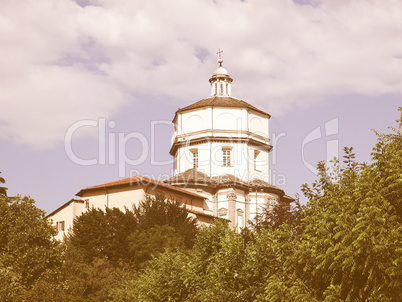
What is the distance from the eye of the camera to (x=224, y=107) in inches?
2842

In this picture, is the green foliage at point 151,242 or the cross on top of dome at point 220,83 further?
the cross on top of dome at point 220,83

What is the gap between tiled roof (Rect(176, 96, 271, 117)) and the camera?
2842 inches

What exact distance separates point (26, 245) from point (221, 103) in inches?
1462

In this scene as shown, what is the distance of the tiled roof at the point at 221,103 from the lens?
237 feet

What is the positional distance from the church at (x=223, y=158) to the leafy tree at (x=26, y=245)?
74.0 ft

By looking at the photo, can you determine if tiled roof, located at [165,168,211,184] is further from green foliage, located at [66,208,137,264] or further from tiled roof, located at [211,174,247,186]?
green foliage, located at [66,208,137,264]

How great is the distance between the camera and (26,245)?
39.1 meters

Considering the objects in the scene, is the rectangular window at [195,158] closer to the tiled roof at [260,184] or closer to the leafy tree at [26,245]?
the tiled roof at [260,184]

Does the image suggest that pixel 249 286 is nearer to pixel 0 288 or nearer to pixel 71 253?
pixel 0 288

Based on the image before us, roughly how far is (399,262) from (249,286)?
9165mm

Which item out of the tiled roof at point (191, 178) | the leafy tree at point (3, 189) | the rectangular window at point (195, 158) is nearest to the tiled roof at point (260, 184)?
the tiled roof at point (191, 178)

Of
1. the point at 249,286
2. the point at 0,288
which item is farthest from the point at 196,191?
the point at 249,286

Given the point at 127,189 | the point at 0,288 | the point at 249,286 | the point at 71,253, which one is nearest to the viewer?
the point at 249,286

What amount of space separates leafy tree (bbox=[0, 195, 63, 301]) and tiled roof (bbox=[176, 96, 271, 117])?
33790 millimetres
